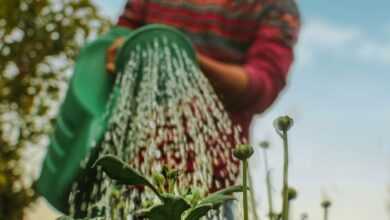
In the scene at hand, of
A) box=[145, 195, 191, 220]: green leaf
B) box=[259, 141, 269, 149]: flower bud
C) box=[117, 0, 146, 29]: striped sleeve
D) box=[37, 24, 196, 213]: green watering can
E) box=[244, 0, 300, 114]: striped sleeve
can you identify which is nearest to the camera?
box=[145, 195, 191, 220]: green leaf

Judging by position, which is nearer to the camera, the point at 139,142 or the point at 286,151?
the point at 286,151

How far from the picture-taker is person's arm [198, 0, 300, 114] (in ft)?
6.53

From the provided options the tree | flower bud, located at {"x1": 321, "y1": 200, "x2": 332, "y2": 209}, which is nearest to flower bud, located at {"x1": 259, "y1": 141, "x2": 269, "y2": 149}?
flower bud, located at {"x1": 321, "y1": 200, "x2": 332, "y2": 209}

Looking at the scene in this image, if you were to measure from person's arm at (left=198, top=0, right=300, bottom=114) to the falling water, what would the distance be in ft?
0.13

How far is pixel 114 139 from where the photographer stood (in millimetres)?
1911

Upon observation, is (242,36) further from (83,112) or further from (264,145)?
(264,145)

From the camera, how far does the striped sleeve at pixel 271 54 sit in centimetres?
206

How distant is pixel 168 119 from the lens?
1929 millimetres

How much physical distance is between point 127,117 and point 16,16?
215 centimetres

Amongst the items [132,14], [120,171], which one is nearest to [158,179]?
[120,171]

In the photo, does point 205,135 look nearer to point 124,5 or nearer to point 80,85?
point 80,85

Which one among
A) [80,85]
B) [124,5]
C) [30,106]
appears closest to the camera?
[80,85]

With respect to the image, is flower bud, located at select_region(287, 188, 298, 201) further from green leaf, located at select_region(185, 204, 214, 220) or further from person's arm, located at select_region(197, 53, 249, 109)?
person's arm, located at select_region(197, 53, 249, 109)

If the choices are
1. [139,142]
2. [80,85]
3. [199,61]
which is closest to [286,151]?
[139,142]
